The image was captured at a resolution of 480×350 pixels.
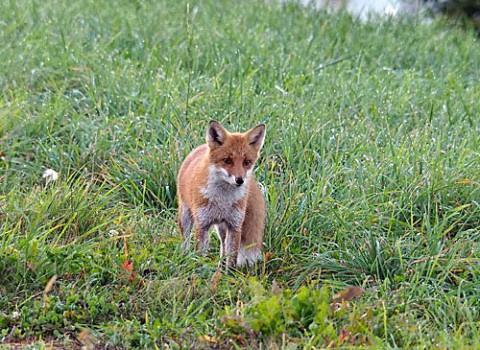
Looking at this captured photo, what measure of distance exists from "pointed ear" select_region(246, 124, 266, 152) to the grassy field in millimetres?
512

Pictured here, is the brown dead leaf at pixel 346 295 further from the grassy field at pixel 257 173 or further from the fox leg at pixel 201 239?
the fox leg at pixel 201 239

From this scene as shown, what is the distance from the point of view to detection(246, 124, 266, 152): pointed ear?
5.59 metres

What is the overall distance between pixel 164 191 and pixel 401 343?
2459 millimetres

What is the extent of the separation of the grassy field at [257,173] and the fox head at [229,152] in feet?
1.73

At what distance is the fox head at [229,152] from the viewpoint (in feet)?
17.8

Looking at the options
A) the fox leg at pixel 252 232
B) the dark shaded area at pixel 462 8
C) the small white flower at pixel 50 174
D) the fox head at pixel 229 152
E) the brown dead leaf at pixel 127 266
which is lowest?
the small white flower at pixel 50 174

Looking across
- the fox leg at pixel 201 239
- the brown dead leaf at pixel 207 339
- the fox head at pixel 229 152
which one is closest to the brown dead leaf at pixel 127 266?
the fox leg at pixel 201 239

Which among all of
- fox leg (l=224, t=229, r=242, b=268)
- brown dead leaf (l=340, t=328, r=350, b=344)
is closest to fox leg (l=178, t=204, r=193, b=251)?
fox leg (l=224, t=229, r=242, b=268)

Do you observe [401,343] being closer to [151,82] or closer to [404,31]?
[151,82]

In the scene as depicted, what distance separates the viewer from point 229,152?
5.47 metres

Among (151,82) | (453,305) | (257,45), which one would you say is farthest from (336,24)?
(453,305)

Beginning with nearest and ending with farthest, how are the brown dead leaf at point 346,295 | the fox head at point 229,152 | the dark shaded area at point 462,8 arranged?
1. the brown dead leaf at point 346,295
2. the fox head at point 229,152
3. the dark shaded area at point 462,8

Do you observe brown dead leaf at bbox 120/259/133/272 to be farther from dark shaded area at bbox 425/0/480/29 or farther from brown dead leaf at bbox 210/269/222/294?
dark shaded area at bbox 425/0/480/29

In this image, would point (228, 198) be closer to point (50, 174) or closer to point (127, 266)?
point (127, 266)
